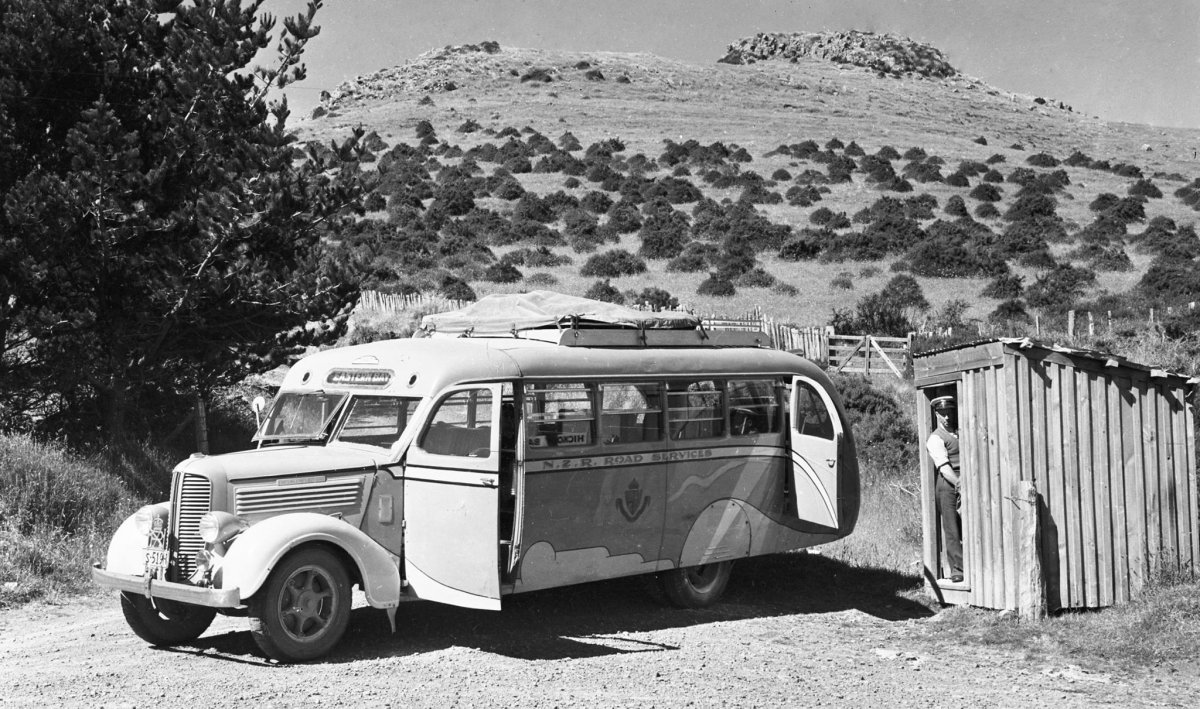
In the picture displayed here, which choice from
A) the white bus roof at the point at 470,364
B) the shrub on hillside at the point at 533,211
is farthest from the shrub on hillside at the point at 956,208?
the white bus roof at the point at 470,364

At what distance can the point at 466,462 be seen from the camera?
27.5 feet

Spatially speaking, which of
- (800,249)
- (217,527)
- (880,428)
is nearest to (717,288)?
(800,249)

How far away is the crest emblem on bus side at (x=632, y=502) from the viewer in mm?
9453

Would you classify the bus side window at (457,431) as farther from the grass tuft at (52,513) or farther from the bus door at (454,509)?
the grass tuft at (52,513)

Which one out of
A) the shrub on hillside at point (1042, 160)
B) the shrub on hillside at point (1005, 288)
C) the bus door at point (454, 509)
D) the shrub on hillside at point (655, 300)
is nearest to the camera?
the bus door at point (454, 509)

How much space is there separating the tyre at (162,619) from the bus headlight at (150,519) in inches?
18.8

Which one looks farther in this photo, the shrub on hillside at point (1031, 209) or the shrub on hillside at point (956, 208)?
the shrub on hillside at point (956, 208)

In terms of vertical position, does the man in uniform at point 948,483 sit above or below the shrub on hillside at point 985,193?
below

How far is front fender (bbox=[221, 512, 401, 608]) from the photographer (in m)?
7.59

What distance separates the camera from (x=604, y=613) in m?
9.97

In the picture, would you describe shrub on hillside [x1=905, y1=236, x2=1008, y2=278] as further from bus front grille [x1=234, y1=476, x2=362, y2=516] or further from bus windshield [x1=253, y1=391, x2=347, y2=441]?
bus front grille [x1=234, y1=476, x2=362, y2=516]

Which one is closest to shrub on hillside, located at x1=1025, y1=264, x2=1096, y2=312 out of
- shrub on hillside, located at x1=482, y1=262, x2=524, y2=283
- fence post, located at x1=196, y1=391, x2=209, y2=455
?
shrub on hillside, located at x1=482, y1=262, x2=524, y2=283

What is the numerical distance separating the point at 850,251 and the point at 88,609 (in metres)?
32.9

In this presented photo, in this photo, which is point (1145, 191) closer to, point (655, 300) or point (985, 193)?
point (985, 193)
